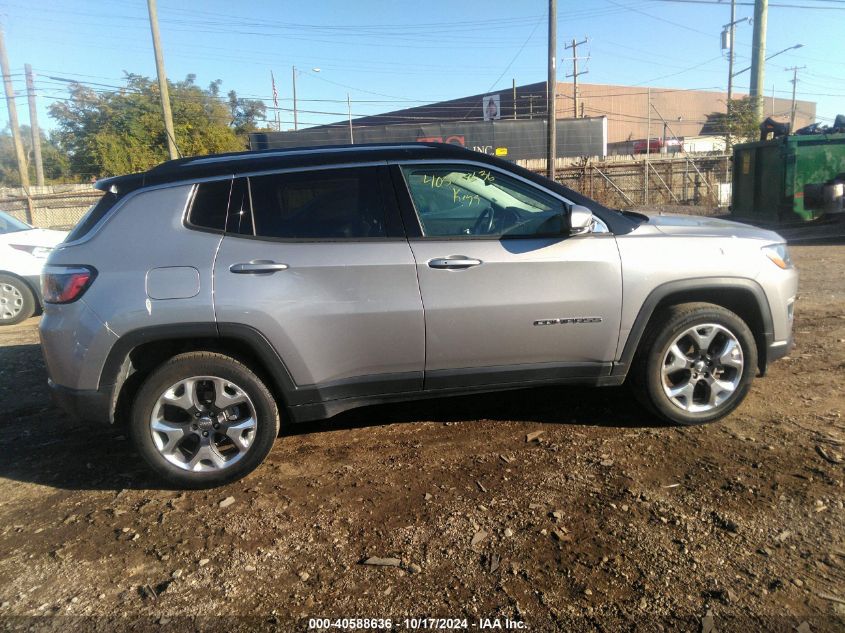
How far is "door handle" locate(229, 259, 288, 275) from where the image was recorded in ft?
10.9

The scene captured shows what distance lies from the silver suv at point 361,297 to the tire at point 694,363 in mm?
13

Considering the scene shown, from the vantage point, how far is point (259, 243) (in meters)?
3.40

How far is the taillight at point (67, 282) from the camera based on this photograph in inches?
128

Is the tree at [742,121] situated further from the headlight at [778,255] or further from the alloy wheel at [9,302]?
the alloy wheel at [9,302]

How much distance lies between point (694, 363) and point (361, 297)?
2.17 metres

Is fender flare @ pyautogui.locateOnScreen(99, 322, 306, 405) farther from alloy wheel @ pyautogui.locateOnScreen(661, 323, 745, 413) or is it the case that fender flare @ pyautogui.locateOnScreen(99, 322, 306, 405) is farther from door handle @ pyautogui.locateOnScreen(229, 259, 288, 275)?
alloy wheel @ pyautogui.locateOnScreen(661, 323, 745, 413)

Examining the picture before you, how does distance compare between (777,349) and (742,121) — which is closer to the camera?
(777,349)

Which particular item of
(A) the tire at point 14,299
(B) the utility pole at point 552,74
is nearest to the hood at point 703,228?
(A) the tire at point 14,299

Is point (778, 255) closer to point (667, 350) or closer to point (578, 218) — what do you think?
point (667, 350)

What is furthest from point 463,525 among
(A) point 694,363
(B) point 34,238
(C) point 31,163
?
(C) point 31,163

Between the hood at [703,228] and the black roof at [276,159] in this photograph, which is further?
the hood at [703,228]

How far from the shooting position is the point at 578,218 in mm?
3482

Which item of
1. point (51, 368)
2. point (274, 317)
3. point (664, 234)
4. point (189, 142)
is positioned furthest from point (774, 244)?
point (189, 142)

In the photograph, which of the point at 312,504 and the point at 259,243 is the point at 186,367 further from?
the point at 312,504
